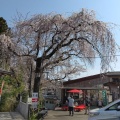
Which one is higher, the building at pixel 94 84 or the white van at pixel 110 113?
the building at pixel 94 84

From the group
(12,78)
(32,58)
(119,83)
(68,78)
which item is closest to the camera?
(32,58)

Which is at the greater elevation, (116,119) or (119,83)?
(119,83)

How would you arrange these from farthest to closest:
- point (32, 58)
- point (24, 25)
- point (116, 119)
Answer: point (32, 58) → point (24, 25) → point (116, 119)

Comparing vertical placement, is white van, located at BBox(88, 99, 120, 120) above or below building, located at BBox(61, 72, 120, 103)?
below

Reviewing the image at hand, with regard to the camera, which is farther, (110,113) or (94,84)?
(94,84)

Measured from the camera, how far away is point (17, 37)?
19.9 m

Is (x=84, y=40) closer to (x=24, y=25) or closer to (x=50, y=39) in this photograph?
(x=50, y=39)

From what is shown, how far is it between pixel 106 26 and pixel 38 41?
4885mm

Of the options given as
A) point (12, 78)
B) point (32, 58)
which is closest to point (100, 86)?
point (12, 78)

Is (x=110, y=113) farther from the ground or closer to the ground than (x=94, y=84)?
closer to the ground

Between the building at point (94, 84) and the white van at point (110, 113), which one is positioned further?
the building at point (94, 84)

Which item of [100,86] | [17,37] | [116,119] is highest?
[17,37]

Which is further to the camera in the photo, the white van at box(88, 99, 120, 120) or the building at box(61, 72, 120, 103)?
the building at box(61, 72, 120, 103)

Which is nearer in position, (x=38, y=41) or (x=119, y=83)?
(x=38, y=41)
